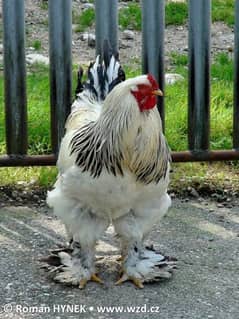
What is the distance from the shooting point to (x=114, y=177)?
4332mm

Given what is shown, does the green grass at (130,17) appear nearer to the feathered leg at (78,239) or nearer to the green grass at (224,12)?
the green grass at (224,12)

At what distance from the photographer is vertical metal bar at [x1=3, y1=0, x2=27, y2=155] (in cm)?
569

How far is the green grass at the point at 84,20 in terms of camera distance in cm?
933

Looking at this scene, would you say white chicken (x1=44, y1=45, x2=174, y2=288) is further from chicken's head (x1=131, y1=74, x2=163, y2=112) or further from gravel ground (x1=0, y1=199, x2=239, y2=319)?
gravel ground (x1=0, y1=199, x2=239, y2=319)

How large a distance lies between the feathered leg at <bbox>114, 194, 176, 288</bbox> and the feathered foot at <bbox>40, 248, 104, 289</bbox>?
0.18 m

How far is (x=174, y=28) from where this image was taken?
9633 millimetres

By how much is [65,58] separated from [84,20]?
3841mm

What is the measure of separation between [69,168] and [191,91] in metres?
1.69

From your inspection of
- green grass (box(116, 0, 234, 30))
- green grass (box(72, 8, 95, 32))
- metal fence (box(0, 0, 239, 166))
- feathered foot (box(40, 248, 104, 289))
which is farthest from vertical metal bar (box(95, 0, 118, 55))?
green grass (box(116, 0, 234, 30))

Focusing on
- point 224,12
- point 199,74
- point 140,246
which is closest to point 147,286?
point 140,246

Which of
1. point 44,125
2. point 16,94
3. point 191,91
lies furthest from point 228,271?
point 44,125

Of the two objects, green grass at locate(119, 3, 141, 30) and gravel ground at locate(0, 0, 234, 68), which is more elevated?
green grass at locate(119, 3, 141, 30)

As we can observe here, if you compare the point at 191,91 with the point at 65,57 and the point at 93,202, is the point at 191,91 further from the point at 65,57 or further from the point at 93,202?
the point at 93,202

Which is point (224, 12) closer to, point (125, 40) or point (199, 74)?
point (125, 40)
